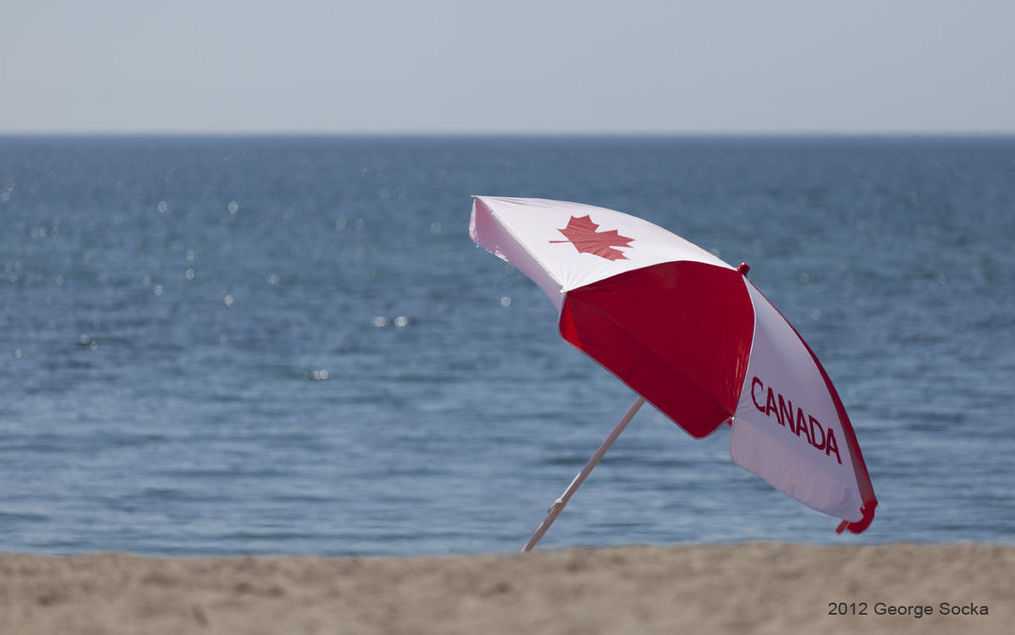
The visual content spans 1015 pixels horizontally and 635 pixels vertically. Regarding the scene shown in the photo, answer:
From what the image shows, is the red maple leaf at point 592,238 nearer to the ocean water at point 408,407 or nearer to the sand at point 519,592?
the sand at point 519,592

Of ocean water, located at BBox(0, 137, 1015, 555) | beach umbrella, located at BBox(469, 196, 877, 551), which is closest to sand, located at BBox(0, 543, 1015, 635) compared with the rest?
beach umbrella, located at BBox(469, 196, 877, 551)

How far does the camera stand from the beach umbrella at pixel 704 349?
515cm

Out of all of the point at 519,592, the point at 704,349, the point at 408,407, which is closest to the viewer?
the point at 704,349

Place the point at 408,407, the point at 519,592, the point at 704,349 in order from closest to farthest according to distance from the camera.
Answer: the point at 704,349
the point at 519,592
the point at 408,407

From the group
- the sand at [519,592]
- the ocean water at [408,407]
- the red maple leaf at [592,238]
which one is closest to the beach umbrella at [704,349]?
the red maple leaf at [592,238]

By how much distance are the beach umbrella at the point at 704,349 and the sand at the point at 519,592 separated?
1.82 ft

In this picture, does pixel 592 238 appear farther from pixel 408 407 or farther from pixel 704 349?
pixel 408 407

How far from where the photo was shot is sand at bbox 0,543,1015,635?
16.9ft

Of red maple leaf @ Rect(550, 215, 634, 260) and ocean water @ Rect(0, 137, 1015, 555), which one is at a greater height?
red maple leaf @ Rect(550, 215, 634, 260)

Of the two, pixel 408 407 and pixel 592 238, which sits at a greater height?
pixel 592 238

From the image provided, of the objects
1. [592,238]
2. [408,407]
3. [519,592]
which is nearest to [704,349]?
[592,238]

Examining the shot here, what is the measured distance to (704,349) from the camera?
210 inches

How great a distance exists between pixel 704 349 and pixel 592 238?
0.75 meters

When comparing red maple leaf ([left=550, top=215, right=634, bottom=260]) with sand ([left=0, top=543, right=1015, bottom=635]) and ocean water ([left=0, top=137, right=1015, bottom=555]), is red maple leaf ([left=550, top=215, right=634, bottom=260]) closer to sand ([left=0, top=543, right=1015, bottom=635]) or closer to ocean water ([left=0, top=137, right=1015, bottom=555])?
sand ([left=0, top=543, right=1015, bottom=635])
